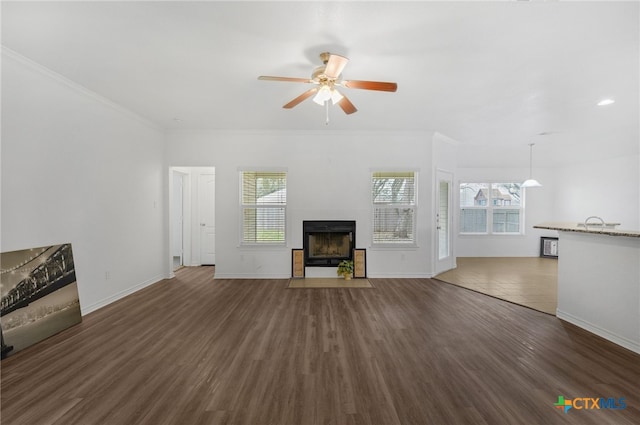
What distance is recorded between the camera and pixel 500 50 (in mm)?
2324

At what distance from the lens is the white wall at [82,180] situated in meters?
2.49

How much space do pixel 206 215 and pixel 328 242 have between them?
3.02 m

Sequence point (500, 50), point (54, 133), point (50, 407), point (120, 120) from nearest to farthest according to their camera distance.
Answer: point (50, 407) < point (500, 50) < point (54, 133) < point (120, 120)

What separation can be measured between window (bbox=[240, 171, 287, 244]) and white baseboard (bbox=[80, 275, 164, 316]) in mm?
1725

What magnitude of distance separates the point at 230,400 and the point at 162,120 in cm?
441

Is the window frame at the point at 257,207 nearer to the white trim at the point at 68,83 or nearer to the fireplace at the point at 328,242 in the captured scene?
the fireplace at the point at 328,242

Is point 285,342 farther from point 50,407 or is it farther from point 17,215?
point 17,215

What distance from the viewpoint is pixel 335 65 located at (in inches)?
86.5

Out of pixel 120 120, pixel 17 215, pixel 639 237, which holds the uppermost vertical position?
pixel 120 120

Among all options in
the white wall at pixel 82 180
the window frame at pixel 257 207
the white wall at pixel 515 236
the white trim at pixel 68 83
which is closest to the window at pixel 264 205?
the window frame at pixel 257 207

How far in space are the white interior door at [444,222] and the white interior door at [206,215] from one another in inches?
197

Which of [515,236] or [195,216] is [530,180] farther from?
[195,216]

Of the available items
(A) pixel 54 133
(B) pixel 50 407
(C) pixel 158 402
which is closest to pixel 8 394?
(B) pixel 50 407

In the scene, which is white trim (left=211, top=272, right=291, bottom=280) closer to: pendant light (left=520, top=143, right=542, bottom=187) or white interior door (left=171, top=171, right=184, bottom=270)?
white interior door (left=171, top=171, right=184, bottom=270)
